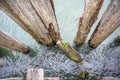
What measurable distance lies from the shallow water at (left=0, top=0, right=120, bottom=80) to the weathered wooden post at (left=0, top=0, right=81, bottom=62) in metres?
0.92

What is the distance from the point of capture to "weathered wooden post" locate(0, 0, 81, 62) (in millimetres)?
2496

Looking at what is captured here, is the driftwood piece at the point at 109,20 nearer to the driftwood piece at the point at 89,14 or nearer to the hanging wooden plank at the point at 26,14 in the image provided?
the driftwood piece at the point at 89,14

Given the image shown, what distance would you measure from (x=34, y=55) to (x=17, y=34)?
62cm

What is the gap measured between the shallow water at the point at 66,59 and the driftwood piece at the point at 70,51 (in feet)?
0.84

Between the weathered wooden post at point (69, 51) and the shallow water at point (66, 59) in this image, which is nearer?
the weathered wooden post at point (69, 51)

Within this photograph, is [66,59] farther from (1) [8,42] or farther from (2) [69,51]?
(1) [8,42]

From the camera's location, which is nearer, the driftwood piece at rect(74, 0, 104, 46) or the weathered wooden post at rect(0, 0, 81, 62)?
the driftwood piece at rect(74, 0, 104, 46)

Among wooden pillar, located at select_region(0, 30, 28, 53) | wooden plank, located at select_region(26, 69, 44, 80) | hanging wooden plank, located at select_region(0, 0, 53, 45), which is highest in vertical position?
hanging wooden plank, located at select_region(0, 0, 53, 45)

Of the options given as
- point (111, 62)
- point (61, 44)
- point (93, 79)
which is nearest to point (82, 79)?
point (93, 79)

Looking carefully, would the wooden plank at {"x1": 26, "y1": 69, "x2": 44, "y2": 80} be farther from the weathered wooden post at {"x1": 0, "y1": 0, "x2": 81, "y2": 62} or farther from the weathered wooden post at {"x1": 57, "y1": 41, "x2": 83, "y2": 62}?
the weathered wooden post at {"x1": 0, "y1": 0, "x2": 81, "y2": 62}

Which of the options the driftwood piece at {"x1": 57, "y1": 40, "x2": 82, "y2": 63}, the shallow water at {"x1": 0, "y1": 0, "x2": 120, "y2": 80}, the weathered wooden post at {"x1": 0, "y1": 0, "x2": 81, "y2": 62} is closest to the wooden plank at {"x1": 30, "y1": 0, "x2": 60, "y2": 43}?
the weathered wooden post at {"x1": 0, "y1": 0, "x2": 81, "y2": 62}

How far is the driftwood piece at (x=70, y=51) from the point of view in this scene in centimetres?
279

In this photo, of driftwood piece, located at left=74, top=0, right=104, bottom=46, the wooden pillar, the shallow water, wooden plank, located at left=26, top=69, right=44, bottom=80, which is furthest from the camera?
the shallow water

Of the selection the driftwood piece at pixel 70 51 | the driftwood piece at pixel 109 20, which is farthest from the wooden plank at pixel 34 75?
the driftwood piece at pixel 109 20
